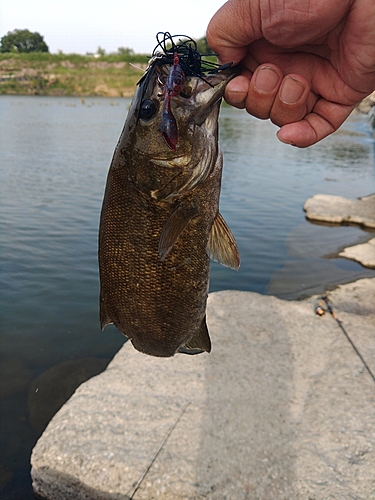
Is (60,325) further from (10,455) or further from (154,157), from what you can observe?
(154,157)

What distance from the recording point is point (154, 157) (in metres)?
2.15

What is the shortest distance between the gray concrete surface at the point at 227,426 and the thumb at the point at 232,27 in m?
3.12

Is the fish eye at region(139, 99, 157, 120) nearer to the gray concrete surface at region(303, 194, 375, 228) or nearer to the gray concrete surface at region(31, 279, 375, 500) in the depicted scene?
the gray concrete surface at region(31, 279, 375, 500)

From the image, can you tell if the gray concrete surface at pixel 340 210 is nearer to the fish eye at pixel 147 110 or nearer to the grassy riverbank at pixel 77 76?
the fish eye at pixel 147 110

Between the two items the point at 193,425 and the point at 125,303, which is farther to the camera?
the point at 193,425

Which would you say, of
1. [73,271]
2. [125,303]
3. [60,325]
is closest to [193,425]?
[125,303]

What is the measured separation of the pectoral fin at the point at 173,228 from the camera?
2.15 meters

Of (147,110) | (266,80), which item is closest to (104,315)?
(147,110)

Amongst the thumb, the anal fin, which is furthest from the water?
the thumb

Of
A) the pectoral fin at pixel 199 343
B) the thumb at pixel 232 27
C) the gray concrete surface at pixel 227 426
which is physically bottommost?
the gray concrete surface at pixel 227 426

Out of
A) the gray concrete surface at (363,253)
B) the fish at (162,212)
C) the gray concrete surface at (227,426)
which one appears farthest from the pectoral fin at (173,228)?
the gray concrete surface at (363,253)

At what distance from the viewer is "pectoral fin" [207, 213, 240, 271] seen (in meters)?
2.36

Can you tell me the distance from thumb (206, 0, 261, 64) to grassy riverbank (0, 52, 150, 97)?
72.3 meters

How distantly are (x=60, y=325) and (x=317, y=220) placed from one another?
932 centimetres
